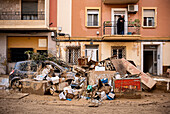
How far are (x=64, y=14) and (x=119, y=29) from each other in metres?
4.99

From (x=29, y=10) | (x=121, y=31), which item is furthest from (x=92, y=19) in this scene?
(x=29, y=10)

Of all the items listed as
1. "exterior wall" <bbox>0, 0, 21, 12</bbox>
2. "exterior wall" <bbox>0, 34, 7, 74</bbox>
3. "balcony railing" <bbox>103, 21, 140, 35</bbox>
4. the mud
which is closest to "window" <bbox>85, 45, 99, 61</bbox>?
"balcony railing" <bbox>103, 21, 140, 35</bbox>

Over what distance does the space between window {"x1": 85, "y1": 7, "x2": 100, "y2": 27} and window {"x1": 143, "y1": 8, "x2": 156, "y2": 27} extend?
4232 mm

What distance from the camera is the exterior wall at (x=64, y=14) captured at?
1372 cm

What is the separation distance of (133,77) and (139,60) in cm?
773

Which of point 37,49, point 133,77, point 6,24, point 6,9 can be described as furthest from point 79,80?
point 6,9

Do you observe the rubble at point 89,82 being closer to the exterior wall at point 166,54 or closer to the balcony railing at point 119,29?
the balcony railing at point 119,29

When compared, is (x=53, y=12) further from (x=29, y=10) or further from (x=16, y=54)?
(x=16, y=54)

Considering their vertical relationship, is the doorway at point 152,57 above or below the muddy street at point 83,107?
above

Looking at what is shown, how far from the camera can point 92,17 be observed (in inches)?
551

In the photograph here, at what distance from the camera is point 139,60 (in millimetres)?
13805

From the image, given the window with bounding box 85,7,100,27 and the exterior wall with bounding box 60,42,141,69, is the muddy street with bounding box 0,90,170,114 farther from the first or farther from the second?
the window with bounding box 85,7,100,27

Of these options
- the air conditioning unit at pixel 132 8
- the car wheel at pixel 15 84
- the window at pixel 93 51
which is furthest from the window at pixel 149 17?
the car wheel at pixel 15 84

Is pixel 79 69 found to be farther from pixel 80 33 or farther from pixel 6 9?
pixel 6 9
